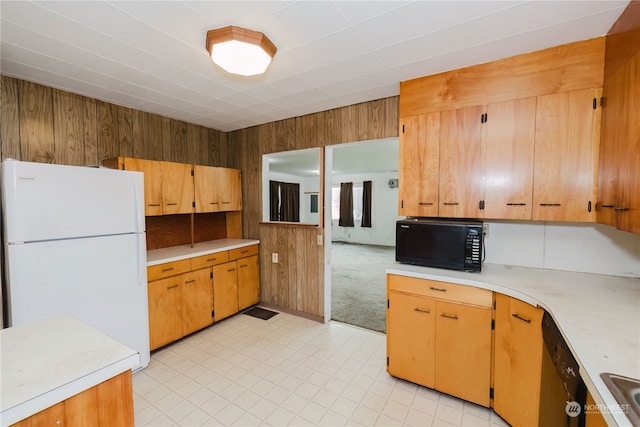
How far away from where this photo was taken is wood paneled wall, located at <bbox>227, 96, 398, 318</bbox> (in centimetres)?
282

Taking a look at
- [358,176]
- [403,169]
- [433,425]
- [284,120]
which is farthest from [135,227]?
[358,176]

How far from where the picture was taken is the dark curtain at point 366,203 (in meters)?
8.59

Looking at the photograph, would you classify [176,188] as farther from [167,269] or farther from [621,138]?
[621,138]

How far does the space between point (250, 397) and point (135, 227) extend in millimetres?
1627

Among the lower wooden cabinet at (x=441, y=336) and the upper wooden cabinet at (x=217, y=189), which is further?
the upper wooden cabinet at (x=217, y=189)

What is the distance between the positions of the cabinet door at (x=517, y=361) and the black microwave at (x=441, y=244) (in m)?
0.33

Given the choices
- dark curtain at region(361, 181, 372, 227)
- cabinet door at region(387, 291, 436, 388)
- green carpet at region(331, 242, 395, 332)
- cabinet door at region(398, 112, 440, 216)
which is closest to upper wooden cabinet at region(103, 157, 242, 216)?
green carpet at region(331, 242, 395, 332)

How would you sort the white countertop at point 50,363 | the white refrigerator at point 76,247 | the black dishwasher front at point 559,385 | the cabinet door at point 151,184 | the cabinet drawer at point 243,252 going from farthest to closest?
the cabinet drawer at point 243,252
the cabinet door at point 151,184
the white refrigerator at point 76,247
the black dishwasher front at point 559,385
the white countertop at point 50,363

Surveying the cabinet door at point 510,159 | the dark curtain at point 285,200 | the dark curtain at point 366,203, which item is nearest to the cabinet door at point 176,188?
the cabinet door at point 510,159

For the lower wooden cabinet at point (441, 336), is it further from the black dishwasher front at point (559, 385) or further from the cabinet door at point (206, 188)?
the cabinet door at point (206, 188)

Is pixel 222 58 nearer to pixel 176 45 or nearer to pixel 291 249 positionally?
pixel 176 45

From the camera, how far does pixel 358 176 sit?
8891 millimetres

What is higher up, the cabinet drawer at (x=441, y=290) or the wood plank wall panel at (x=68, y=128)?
the wood plank wall panel at (x=68, y=128)

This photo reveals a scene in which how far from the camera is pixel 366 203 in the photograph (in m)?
8.62
